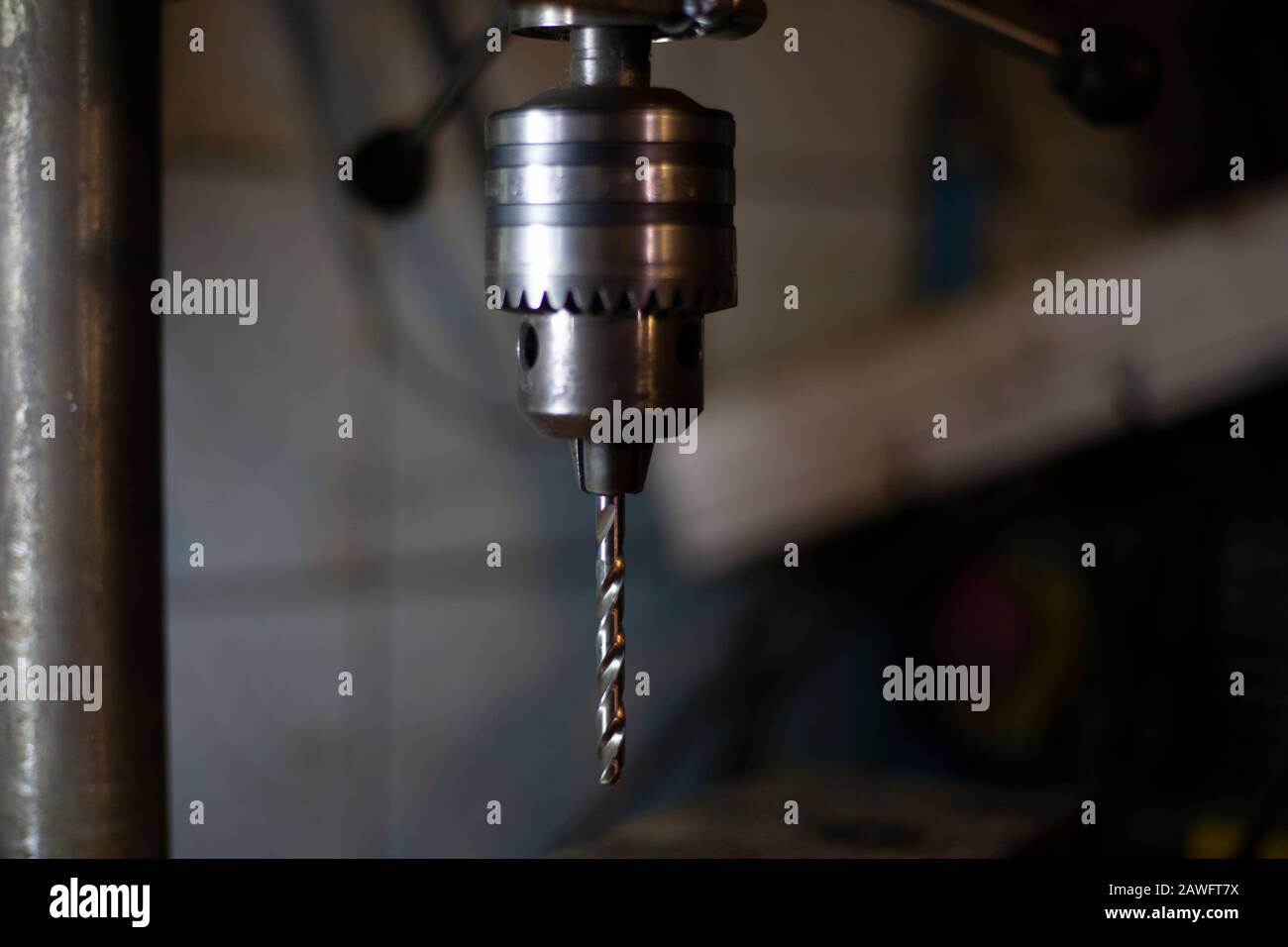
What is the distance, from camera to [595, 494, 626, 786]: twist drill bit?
1.45ft

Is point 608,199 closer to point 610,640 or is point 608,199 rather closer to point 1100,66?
point 610,640

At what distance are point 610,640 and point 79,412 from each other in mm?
224

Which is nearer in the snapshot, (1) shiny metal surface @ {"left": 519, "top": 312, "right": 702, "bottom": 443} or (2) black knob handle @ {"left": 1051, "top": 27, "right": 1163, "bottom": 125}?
(1) shiny metal surface @ {"left": 519, "top": 312, "right": 702, "bottom": 443}

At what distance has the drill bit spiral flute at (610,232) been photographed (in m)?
0.41

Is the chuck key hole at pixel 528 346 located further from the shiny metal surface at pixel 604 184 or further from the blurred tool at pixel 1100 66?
the blurred tool at pixel 1100 66

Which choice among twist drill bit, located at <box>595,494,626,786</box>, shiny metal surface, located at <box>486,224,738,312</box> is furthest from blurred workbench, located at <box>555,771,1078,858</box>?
shiny metal surface, located at <box>486,224,738,312</box>

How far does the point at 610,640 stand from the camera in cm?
45

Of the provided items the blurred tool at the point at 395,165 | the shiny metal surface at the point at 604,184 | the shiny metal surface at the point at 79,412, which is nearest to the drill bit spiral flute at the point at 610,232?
the shiny metal surface at the point at 604,184

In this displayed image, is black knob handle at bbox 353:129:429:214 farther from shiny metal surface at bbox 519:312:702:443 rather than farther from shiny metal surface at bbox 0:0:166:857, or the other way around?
shiny metal surface at bbox 519:312:702:443

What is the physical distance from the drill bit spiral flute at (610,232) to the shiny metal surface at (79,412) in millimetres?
171

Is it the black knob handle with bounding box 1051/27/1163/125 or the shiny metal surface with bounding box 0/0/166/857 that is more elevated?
the black knob handle with bounding box 1051/27/1163/125

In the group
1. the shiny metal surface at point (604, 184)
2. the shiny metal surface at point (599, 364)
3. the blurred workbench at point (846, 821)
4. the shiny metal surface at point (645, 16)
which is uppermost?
the shiny metal surface at point (645, 16)
